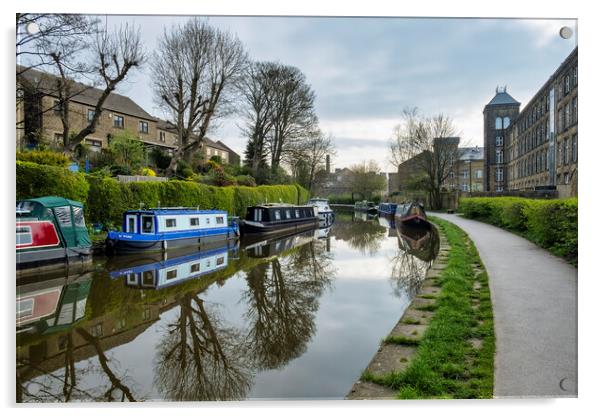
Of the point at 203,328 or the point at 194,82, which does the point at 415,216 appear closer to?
the point at 194,82

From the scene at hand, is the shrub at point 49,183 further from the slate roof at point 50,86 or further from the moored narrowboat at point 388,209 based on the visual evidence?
the moored narrowboat at point 388,209

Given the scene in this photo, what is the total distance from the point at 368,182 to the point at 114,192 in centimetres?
4092

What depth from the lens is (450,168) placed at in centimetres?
3394

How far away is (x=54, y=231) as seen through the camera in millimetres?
8797

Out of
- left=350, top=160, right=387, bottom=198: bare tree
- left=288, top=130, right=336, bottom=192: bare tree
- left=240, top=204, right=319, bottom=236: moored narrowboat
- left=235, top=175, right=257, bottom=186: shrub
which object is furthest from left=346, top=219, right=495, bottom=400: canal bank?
left=350, top=160, right=387, bottom=198: bare tree

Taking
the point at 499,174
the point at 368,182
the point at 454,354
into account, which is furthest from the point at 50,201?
the point at 368,182

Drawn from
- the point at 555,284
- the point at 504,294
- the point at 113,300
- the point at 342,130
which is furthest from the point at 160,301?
the point at 555,284

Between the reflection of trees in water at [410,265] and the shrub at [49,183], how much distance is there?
292 inches

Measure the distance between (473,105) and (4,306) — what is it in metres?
5.61

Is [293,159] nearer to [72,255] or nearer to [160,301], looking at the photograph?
[72,255]

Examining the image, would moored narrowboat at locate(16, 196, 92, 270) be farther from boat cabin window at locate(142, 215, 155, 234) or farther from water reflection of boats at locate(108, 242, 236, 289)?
boat cabin window at locate(142, 215, 155, 234)

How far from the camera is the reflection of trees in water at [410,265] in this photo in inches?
322

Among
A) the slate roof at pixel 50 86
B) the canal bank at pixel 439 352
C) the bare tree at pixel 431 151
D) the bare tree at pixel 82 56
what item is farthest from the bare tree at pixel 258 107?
the bare tree at pixel 431 151

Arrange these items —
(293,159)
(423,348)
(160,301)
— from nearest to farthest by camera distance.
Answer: (423,348) < (160,301) < (293,159)
